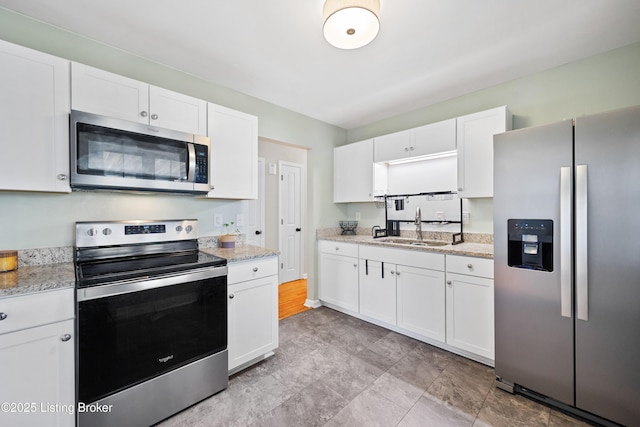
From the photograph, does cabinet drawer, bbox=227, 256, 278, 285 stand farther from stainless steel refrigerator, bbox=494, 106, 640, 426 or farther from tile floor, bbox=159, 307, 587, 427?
stainless steel refrigerator, bbox=494, 106, 640, 426

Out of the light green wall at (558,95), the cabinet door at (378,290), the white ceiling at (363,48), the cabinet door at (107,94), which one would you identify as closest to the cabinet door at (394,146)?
the light green wall at (558,95)

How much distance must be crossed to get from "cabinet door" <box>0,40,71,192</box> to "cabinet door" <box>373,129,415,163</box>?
281 cm

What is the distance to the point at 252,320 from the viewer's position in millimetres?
2092

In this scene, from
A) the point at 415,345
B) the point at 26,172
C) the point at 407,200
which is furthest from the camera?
the point at 407,200

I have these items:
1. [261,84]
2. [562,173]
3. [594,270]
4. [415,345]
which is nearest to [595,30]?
[562,173]

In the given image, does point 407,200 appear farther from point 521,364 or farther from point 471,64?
point 521,364

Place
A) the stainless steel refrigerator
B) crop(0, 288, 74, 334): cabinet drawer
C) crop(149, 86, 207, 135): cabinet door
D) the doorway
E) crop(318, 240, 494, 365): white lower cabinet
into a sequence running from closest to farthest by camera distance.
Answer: crop(0, 288, 74, 334): cabinet drawer < the stainless steel refrigerator < crop(149, 86, 207, 135): cabinet door < crop(318, 240, 494, 365): white lower cabinet < the doorway

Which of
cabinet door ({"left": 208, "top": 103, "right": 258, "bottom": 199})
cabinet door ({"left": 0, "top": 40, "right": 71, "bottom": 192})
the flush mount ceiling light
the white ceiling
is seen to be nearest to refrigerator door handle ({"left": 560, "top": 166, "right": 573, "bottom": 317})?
the white ceiling

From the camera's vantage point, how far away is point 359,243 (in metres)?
3.06

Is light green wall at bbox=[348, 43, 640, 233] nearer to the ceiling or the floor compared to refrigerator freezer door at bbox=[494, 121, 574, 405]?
nearer to the ceiling

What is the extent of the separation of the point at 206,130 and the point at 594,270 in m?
2.81

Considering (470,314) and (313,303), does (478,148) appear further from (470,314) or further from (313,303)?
(313,303)

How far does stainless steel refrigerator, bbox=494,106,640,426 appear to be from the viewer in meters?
1.46

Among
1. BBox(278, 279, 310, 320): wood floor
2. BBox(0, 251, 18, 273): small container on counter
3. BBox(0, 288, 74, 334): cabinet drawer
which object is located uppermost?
BBox(0, 251, 18, 273): small container on counter
